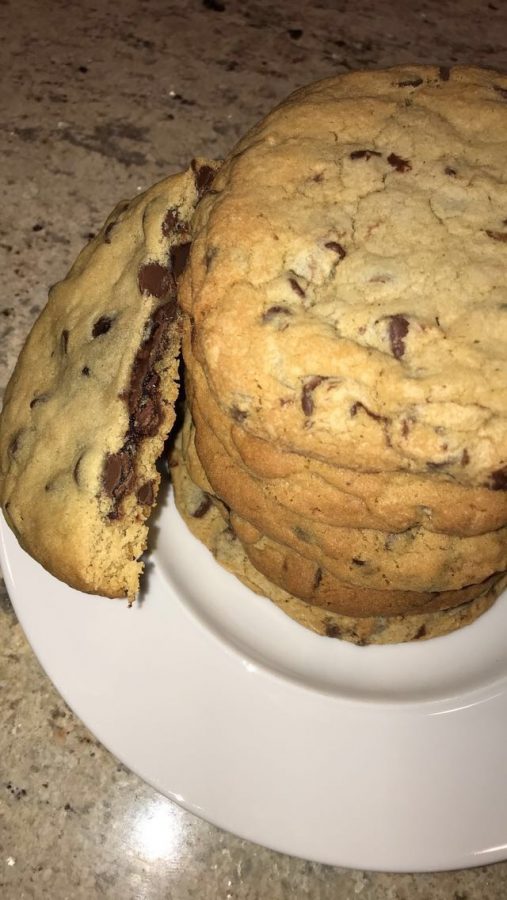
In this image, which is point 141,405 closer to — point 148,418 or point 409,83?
point 148,418

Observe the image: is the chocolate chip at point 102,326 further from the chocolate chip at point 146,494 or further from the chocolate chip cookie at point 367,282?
the chocolate chip at point 146,494

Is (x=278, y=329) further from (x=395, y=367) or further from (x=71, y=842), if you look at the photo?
(x=71, y=842)

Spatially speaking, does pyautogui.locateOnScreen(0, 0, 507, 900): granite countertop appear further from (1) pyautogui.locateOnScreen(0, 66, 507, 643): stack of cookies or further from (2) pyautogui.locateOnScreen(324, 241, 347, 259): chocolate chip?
(2) pyautogui.locateOnScreen(324, 241, 347, 259): chocolate chip

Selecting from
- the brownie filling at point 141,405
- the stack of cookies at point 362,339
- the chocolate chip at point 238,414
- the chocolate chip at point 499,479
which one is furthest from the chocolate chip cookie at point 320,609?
the chocolate chip at point 499,479

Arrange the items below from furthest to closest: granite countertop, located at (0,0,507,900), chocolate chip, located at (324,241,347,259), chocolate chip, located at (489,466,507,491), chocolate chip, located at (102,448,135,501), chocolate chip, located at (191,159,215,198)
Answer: granite countertop, located at (0,0,507,900) < chocolate chip, located at (191,159,215,198) < chocolate chip, located at (102,448,135,501) < chocolate chip, located at (324,241,347,259) < chocolate chip, located at (489,466,507,491)

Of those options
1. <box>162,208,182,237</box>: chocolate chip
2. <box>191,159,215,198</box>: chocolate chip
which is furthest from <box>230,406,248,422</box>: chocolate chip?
<box>191,159,215,198</box>: chocolate chip

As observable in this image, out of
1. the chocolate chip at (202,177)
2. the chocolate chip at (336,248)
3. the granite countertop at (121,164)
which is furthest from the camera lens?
the granite countertop at (121,164)
